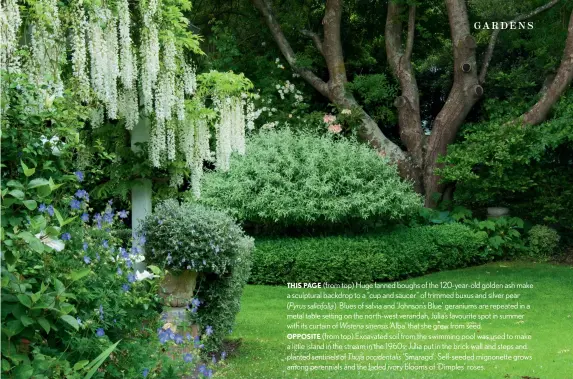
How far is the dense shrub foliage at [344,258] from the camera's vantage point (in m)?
9.35

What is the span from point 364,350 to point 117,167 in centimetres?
250

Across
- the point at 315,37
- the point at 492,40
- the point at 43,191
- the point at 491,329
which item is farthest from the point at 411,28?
the point at 43,191

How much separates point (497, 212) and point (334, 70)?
3.51 m

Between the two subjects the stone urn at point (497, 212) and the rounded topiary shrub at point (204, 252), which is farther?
the stone urn at point (497, 212)

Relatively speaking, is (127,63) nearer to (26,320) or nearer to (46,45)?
(46,45)

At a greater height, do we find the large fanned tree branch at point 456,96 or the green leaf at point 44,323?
the large fanned tree branch at point 456,96

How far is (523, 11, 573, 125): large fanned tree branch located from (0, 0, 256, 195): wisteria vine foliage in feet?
21.9

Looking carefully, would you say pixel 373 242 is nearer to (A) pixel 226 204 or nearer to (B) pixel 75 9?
(A) pixel 226 204

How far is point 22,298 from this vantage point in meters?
2.17

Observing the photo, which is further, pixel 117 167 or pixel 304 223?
pixel 304 223

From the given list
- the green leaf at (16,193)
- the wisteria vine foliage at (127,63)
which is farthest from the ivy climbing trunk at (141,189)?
the green leaf at (16,193)

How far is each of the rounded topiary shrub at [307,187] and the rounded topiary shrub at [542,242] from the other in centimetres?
203

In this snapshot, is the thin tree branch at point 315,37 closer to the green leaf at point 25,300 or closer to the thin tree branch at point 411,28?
the thin tree branch at point 411,28

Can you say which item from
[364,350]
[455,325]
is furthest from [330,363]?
[455,325]
